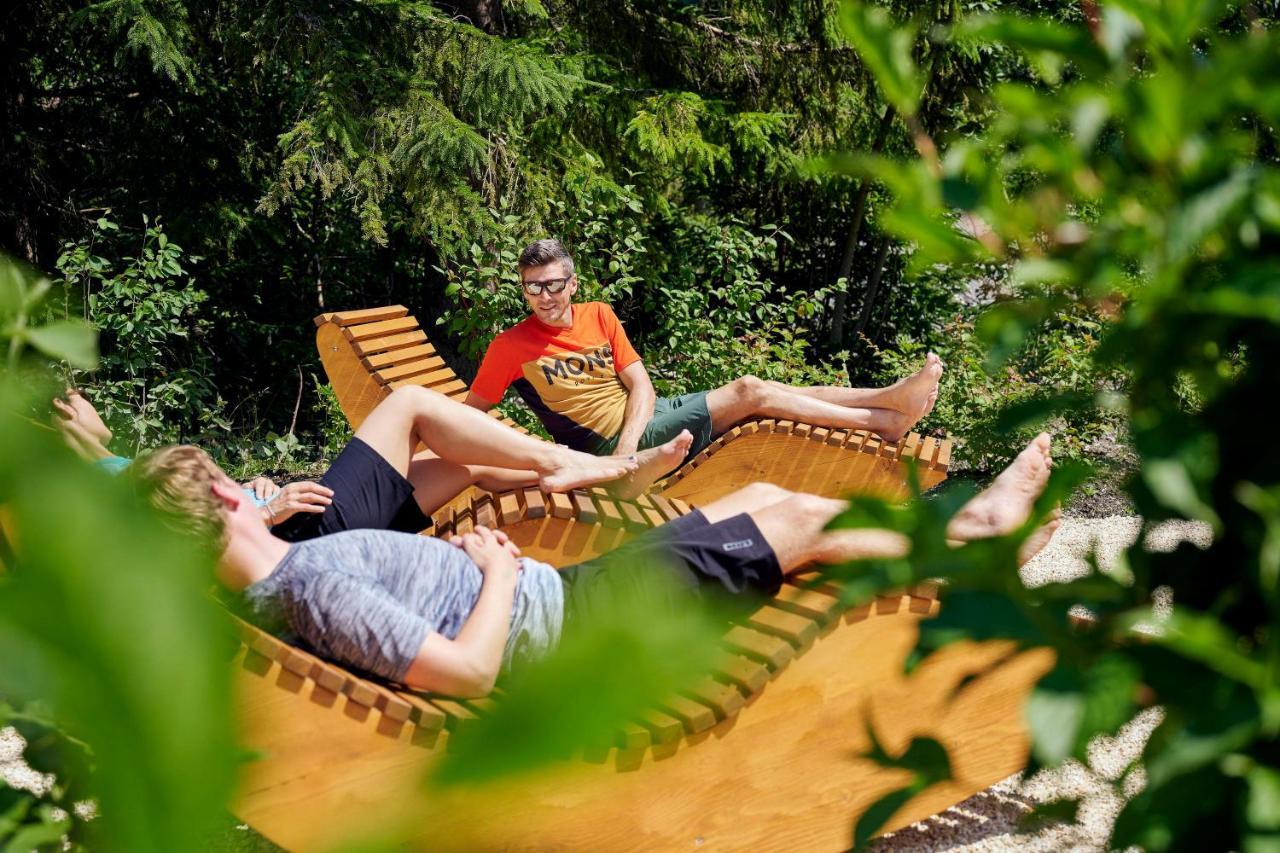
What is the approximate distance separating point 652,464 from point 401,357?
5.51ft

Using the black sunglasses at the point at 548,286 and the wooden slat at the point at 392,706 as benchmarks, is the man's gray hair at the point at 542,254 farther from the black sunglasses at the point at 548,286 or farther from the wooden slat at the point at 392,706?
the wooden slat at the point at 392,706

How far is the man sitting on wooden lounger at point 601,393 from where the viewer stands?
523 cm

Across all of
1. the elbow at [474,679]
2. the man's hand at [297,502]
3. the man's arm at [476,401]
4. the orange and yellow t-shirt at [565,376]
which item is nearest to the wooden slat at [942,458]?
the orange and yellow t-shirt at [565,376]

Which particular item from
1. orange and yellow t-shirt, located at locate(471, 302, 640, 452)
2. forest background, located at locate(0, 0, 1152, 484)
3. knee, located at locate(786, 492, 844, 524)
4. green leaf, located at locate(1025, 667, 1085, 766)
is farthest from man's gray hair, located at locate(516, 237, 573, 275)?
green leaf, located at locate(1025, 667, 1085, 766)

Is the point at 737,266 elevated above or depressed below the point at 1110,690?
below

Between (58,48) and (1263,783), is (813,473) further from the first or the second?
(58,48)

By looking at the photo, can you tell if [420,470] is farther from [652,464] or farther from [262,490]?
[652,464]

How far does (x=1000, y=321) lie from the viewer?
880 millimetres

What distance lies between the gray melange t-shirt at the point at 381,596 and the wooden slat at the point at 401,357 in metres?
2.37

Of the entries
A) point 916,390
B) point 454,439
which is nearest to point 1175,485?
point 454,439

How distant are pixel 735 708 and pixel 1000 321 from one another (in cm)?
171

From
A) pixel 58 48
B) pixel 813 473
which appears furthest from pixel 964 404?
pixel 58 48

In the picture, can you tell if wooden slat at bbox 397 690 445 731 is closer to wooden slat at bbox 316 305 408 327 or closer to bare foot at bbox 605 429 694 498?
bare foot at bbox 605 429 694 498

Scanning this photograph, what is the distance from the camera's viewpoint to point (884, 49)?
81cm
